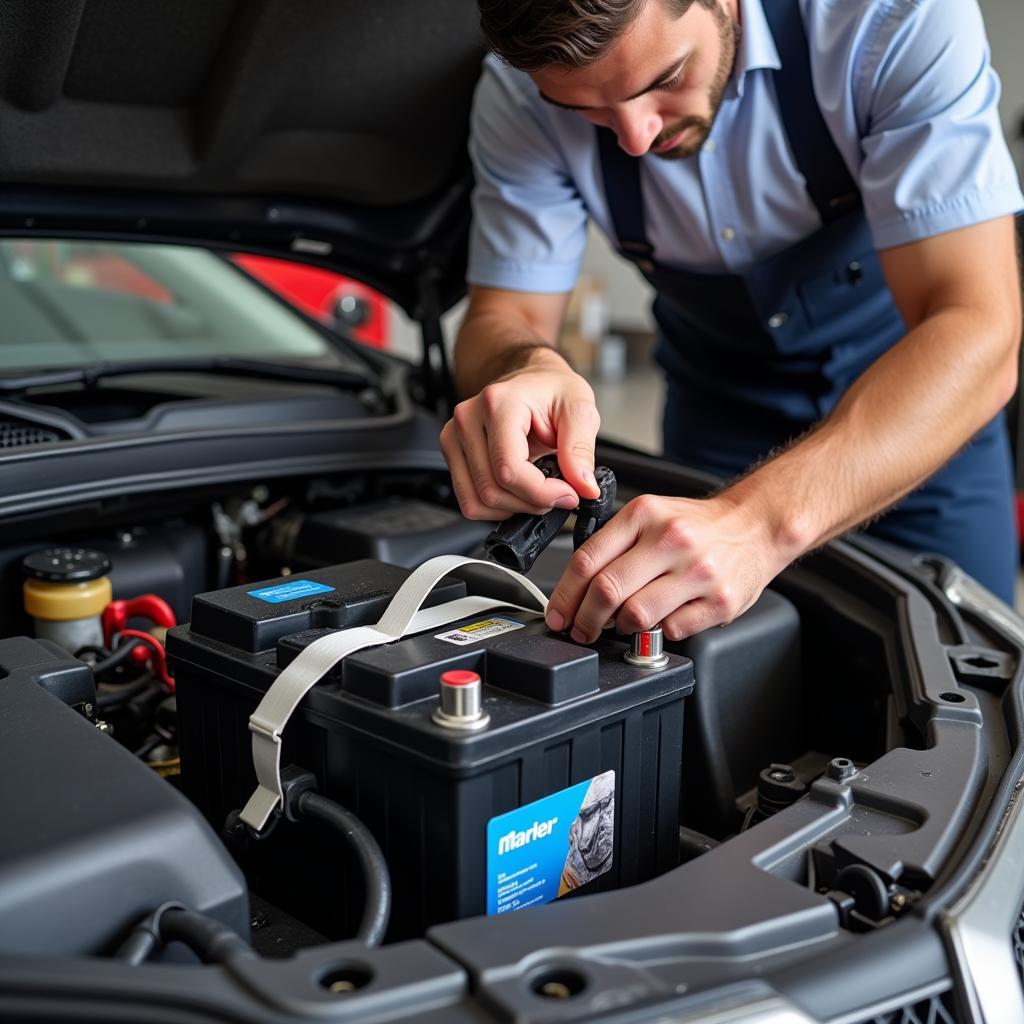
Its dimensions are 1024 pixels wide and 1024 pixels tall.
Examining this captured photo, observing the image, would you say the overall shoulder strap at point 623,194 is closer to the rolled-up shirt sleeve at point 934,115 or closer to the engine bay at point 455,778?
the rolled-up shirt sleeve at point 934,115

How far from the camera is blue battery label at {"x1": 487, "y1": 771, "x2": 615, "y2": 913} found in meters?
0.74

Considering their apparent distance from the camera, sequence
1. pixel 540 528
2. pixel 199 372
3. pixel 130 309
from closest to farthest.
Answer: pixel 540 528
pixel 199 372
pixel 130 309

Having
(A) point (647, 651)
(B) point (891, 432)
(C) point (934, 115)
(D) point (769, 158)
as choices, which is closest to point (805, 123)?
(D) point (769, 158)

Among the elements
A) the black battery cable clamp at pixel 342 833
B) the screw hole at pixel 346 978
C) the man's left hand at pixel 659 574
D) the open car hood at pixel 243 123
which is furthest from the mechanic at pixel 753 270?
the screw hole at pixel 346 978

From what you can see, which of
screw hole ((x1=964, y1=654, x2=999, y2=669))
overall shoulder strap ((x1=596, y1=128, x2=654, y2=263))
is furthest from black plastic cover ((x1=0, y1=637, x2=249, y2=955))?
Answer: overall shoulder strap ((x1=596, y1=128, x2=654, y2=263))

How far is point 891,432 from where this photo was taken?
1.14 m

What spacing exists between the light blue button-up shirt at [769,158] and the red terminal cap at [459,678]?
2.69 ft

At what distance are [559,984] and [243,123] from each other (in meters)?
1.07

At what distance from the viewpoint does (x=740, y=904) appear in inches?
26.1

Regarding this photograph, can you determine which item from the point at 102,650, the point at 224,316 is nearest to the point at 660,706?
Answer: the point at 102,650

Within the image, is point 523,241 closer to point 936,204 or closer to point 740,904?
point 936,204

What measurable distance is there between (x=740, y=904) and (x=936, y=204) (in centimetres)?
87

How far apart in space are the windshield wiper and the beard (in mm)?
557

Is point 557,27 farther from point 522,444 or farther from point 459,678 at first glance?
point 459,678
